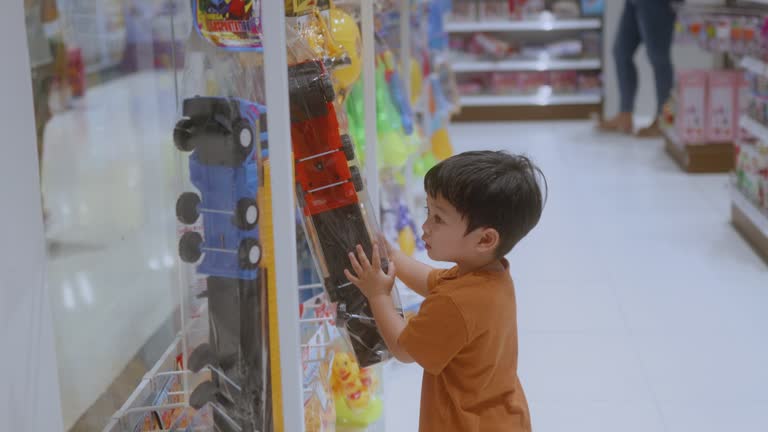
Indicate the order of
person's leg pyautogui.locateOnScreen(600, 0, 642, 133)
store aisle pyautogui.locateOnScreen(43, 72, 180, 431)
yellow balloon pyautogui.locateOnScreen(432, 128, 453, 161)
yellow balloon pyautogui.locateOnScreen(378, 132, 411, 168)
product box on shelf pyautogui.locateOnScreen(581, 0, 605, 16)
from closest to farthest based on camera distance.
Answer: store aisle pyautogui.locateOnScreen(43, 72, 180, 431) → yellow balloon pyautogui.locateOnScreen(378, 132, 411, 168) → yellow balloon pyautogui.locateOnScreen(432, 128, 453, 161) → person's leg pyautogui.locateOnScreen(600, 0, 642, 133) → product box on shelf pyautogui.locateOnScreen(581, 0, 605, 16)

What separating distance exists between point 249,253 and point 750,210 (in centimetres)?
333

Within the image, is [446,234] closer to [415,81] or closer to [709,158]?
[415,81]

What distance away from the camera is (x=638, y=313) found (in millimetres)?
3430

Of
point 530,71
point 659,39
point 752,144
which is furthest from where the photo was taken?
point 530,71

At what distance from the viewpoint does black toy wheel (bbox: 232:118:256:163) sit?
1.40 meters

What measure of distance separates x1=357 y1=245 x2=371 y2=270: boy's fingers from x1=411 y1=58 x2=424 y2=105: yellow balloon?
2.55 m

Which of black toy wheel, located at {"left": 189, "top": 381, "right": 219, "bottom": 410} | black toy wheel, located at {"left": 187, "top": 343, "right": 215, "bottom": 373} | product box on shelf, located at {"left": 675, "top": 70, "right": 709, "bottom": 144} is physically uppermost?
black toy wheel, located at {"left": 187, "top": 343, "right": 215, "bottom": 373}

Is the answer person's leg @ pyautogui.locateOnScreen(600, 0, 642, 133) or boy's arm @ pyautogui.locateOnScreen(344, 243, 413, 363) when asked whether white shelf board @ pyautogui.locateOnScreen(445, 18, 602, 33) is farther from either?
boy's arm @ pyautogui.locateOnScreen(344, 243, 413, 363)

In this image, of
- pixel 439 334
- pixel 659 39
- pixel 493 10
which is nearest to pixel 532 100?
pixel 493 10

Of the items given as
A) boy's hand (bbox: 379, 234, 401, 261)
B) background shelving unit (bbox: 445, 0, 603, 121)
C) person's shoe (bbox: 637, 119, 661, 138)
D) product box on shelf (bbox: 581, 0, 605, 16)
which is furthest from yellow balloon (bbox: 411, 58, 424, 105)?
product box on shelf (bbox: 581, 0, 605, 16)

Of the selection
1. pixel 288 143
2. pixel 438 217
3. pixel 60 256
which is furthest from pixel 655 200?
pixel 288 143

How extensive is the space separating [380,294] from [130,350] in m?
1.34

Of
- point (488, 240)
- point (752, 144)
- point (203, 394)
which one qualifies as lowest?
point (752, 144)

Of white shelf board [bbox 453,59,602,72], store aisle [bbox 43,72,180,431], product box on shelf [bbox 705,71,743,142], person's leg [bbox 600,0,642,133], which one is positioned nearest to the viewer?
store aisle [bbox 43,72,180,431]
